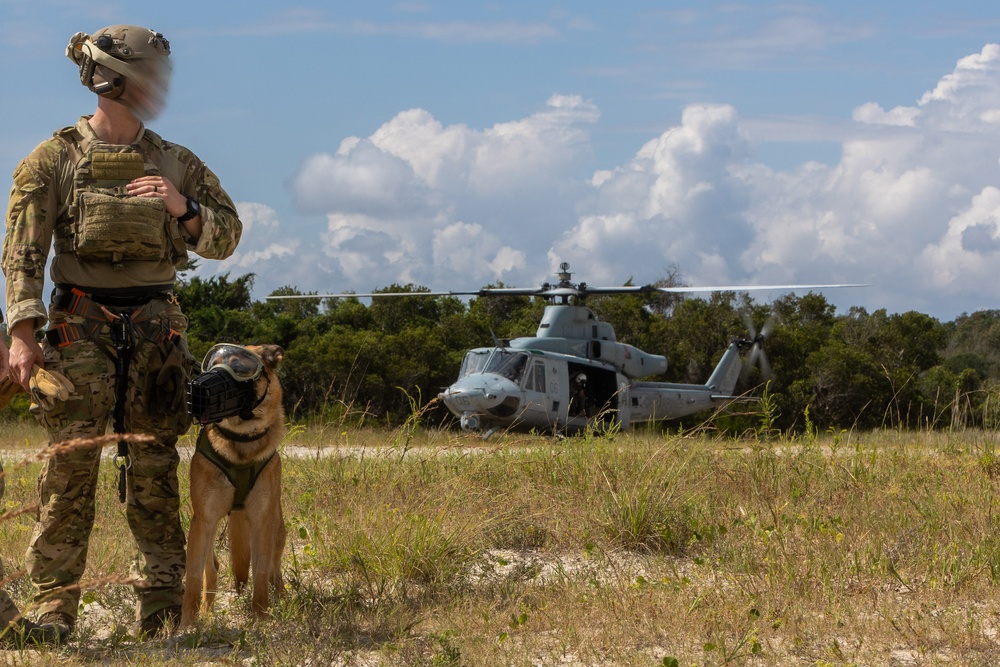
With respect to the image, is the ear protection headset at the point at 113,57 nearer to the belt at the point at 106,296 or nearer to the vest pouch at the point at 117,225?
the vest pouch at the point at 117,225

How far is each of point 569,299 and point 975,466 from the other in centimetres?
1005

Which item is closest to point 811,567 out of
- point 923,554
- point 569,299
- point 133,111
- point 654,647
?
point 923,554

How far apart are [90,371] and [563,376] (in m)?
12.3

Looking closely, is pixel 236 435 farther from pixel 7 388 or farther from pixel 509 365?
pixel 509 365

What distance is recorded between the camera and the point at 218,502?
429 centimetres

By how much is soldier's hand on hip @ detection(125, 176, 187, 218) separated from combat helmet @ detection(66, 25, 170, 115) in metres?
0.37

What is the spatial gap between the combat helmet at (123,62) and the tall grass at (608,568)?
2.25 metres

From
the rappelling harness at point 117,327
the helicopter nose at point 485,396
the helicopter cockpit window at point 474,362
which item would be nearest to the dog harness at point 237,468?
the rappelling harness at point 117,327

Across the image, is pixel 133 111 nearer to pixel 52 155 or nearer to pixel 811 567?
pixel 52 155

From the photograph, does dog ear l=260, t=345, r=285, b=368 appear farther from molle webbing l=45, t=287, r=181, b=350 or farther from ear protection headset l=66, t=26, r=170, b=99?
ear protection headset l=66, t=26, r=170, b=99

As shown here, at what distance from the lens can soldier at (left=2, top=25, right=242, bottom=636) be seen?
425cm

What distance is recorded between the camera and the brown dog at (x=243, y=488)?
429 cm

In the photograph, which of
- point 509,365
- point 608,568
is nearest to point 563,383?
point 509,365

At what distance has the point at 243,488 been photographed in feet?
14.2
